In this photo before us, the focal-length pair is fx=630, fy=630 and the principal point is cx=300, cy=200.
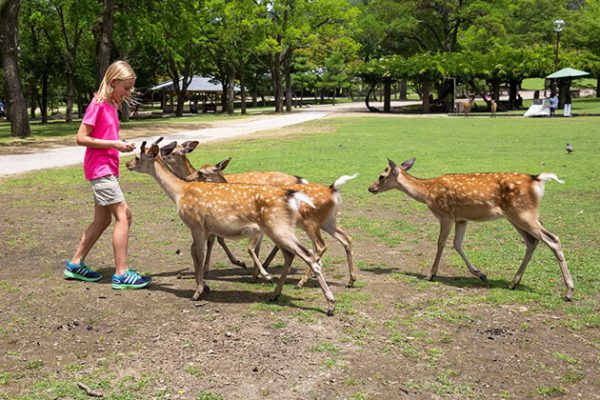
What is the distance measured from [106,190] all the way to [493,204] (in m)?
3.74

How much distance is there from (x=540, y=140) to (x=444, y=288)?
16.6 m

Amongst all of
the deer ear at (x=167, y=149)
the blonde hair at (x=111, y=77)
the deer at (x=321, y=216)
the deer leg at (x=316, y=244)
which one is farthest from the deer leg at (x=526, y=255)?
the blonde hair at (x=111, y=77)

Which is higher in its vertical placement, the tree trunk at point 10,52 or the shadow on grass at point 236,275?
the tree trunk at point 10,52

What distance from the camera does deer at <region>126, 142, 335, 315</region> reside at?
213 inches

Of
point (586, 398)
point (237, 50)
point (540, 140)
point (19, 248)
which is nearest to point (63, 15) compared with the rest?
point (237, 50)

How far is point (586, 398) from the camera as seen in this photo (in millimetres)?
3900

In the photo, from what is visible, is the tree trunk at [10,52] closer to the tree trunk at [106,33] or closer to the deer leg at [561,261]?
the tree trunk at [106,33]

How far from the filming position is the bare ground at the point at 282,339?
13.2ft

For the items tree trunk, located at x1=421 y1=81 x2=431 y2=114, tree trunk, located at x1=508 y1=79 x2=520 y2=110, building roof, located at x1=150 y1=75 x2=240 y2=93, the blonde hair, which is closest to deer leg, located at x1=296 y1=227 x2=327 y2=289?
the blonde hair

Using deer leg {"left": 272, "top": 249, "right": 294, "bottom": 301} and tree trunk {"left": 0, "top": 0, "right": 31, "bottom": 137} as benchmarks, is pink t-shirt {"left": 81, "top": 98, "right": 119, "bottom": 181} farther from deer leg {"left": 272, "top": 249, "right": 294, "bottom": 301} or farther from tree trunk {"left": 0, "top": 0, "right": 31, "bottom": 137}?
tree trunk {"left": 0, "top": 0, "right": 31, "bottom": 137}

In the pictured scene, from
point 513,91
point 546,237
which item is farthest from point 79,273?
point 513,91

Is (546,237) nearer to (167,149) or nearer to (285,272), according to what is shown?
(285,272)

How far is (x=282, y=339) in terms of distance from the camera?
4754 millimetres

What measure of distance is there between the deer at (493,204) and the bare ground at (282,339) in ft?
1.43
